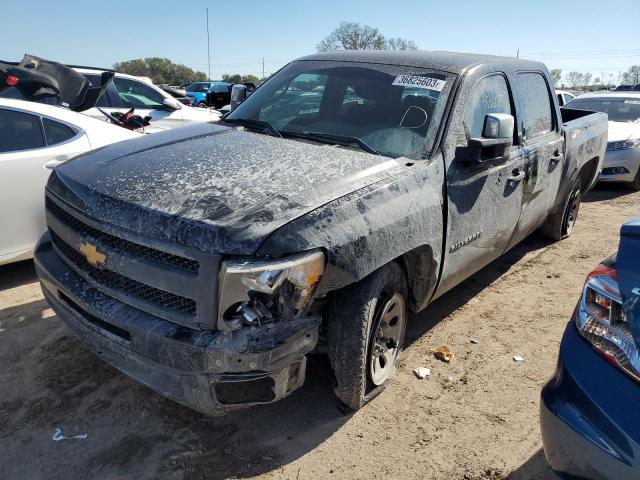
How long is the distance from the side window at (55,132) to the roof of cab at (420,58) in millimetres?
2164

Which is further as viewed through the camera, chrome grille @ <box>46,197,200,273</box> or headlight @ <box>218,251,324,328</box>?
chrome grille @ <box>46,197,200,273</box>

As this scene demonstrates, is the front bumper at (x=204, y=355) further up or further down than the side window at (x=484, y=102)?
further down

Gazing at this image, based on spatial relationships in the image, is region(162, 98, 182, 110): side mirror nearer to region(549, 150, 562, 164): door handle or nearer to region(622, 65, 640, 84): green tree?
region(549, 150, 562, 164): door handle

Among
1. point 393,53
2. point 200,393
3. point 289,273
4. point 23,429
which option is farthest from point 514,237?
point 23,429

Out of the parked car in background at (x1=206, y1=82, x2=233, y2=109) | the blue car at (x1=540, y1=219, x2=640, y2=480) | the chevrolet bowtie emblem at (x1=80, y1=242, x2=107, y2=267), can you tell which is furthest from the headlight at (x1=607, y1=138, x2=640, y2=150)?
the chevrolet bowtie emblem at (x1=80, y1=242, x2=107, y2=267)

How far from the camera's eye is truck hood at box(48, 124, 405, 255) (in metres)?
2.16

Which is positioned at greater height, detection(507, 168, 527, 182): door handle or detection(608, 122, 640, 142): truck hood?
detection(507, 168, 527, 182): door handle

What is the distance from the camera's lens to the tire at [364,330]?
2521 millimetres

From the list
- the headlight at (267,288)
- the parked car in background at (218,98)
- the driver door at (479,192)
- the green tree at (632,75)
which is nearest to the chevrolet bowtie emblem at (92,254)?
the headlight at (267,288)

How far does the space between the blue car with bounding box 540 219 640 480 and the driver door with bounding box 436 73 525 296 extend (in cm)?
121

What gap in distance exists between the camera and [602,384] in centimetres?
170

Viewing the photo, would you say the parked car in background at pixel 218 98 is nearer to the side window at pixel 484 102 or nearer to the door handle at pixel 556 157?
the side window at pixel 484 102

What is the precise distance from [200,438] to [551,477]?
5.69 feet

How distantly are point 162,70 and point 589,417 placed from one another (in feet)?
262
